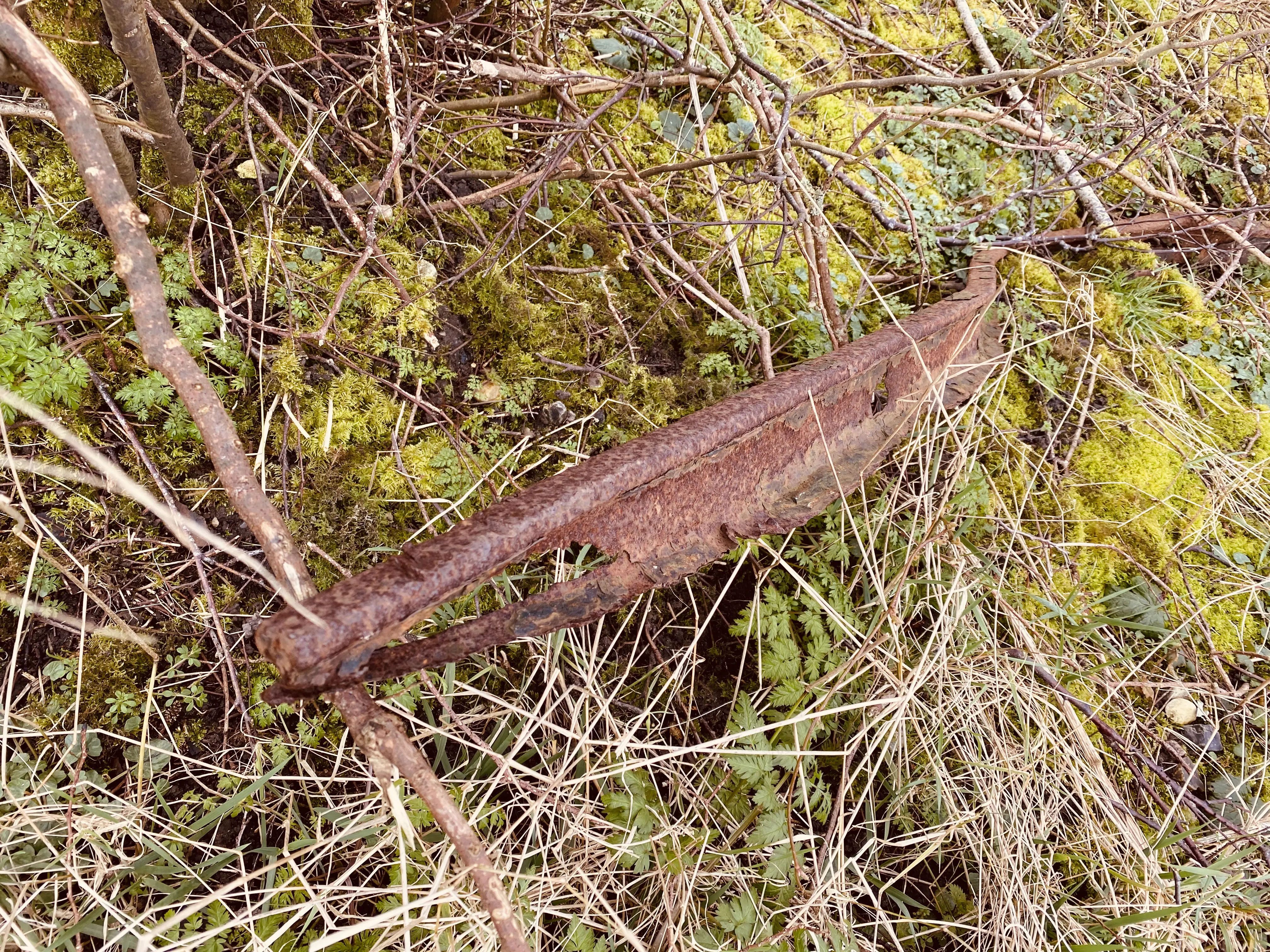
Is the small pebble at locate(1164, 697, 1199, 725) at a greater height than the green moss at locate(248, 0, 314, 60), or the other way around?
the green moss at locate(248, 0, 314, 60)

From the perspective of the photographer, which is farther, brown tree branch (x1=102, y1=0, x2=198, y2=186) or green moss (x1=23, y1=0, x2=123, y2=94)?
green moss (x1=23, y1=0, x2=123, y2=94)

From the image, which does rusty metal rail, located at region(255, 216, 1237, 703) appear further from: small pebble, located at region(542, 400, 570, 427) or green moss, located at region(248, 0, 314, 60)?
green moss, located at region(248, 0, 314, 60)

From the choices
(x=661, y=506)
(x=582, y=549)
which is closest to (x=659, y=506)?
(x=661, y=506)

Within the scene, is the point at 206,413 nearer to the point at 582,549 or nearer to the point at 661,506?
the point at 661,506

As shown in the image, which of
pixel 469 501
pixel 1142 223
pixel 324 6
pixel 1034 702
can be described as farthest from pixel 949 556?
pixel 324 6

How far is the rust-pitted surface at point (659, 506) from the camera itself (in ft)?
3.52

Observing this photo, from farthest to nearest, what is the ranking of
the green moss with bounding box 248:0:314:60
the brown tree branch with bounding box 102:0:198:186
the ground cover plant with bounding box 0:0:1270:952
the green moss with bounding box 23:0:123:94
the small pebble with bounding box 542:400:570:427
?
the small pebble with bounding box 542:400:570:427 < the green moss with bounding box 248:0:314:60 < the green moss with bounding box 23:0:123:94 < the ground cover plant with bounding box 0:0:1270:952 < the brown tree branch with bounding box 102:0:198:186

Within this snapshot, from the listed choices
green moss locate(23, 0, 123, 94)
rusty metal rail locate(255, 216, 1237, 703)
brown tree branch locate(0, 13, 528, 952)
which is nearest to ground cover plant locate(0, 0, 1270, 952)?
green moss locate(23, 0, 123, 94)

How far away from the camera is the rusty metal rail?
1.07 m

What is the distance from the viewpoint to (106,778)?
163cm

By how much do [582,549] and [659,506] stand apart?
0.52 m

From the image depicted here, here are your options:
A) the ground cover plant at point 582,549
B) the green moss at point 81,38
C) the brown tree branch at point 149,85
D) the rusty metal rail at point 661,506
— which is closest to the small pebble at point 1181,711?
the ground cover plant at point 582,549

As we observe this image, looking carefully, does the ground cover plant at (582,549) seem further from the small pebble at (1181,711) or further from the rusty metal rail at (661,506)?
the rusty metal rail at (661,506)

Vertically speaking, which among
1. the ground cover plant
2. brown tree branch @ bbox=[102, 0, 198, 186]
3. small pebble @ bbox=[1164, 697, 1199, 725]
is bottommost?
small pebble @ bbox=[1164, 697, 1199, 725]
